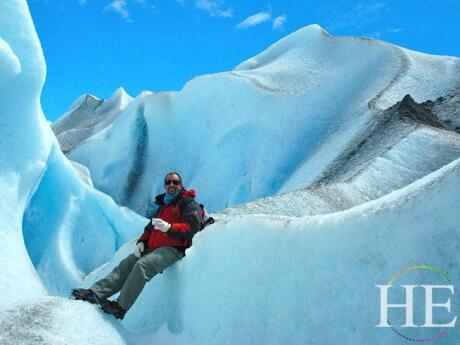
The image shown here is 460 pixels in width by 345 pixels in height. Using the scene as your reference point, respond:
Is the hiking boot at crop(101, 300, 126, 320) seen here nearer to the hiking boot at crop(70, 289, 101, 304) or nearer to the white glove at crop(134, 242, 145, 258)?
the hiking boot at crop(70, 289, 101, 304)

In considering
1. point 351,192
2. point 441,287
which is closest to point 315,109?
point 351,192

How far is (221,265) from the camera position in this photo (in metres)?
3.73

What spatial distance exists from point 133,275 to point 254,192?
29.4 feet

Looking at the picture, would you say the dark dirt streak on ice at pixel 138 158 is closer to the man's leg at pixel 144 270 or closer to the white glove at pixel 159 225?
the man's leg at pixel 144 270

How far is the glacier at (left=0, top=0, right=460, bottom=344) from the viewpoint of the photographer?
2.87 metres

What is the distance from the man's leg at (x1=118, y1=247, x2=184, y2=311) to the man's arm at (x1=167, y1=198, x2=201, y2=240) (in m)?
0.19

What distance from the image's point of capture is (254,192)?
41.1ft

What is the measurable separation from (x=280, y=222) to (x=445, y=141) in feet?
22.3

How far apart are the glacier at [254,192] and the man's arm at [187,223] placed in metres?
0.14

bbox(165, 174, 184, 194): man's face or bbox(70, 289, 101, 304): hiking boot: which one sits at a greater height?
bbox(165, 174, 184, 194): man's face

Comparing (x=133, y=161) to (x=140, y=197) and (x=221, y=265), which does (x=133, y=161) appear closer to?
(x=140, y=197)

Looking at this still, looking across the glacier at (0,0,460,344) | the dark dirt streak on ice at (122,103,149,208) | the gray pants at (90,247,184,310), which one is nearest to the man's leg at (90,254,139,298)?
the gray pants at (90,247,184,310)

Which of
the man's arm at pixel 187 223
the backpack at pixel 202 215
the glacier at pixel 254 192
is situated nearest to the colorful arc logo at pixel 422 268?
the glacier at pixel 254 192

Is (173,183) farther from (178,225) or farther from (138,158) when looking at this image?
(138,158)
